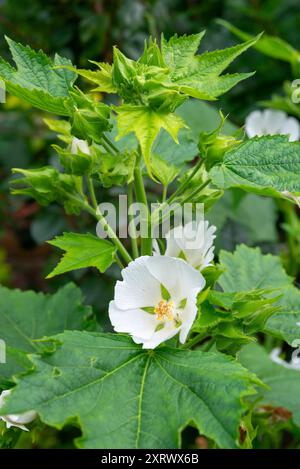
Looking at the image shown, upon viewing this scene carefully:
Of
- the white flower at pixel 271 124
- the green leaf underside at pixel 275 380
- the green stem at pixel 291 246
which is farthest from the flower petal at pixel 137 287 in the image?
the green stem at pixel 291 246

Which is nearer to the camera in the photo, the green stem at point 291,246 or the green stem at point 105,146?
the green stem at point 105,146

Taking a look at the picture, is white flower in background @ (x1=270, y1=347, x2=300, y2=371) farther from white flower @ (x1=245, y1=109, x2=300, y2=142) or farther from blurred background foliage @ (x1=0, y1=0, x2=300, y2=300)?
white flower @ (x1=245, y1=109, x2=300, y2=142)

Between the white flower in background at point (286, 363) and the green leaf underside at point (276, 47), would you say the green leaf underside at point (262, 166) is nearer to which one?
the white flower in background at point (286, 363)

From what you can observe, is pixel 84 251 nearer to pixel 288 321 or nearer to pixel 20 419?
pixel 20 419

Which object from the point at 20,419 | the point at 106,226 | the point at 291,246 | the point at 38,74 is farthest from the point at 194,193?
the point at 291,246

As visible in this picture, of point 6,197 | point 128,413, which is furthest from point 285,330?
point 6,197
